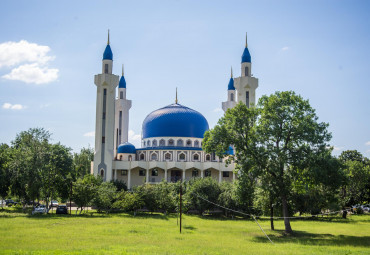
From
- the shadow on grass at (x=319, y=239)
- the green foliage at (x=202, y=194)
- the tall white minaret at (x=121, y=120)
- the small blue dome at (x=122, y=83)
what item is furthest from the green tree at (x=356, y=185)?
the small blue dome at (x=122, y=83)

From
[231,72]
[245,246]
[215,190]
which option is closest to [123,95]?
[231,72]

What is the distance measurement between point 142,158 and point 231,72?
76.5 ft

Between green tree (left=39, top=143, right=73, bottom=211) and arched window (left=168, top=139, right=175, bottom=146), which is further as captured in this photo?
arched window (left=168, top=139, right=175, bottom=146)

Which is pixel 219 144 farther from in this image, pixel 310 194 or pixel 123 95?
pixel 123 95

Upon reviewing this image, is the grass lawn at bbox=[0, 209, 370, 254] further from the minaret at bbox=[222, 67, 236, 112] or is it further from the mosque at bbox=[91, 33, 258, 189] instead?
the minaret at bbox=[222, 67, 236, 112]

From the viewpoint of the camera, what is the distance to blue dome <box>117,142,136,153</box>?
61.0 metres

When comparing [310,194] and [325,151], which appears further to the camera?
[310,194]

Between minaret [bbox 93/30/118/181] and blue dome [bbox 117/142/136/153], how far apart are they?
4.60 m

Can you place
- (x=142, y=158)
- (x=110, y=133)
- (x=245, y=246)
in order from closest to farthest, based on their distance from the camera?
(x=245, y=246), (x=110, y=133), (x=142, y=158)

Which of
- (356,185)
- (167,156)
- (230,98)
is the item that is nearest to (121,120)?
(167,156)

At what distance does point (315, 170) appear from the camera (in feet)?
87.5

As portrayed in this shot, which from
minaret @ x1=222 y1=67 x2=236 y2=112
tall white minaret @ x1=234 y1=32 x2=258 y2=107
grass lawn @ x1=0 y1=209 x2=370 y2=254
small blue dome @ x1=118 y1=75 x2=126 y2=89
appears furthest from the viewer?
small blue dome @ x1=118 y1=75 x2=126 y2=89

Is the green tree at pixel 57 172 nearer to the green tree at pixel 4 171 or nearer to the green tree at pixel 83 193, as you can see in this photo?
the green tree at pixel 83 193

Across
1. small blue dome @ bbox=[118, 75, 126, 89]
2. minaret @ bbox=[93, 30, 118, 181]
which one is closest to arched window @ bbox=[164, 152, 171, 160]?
minaret @ bbox=[93, 30, 118, 181]
